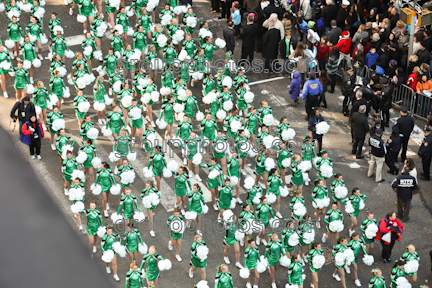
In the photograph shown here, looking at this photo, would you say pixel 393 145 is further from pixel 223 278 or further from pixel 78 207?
pixel 78 207

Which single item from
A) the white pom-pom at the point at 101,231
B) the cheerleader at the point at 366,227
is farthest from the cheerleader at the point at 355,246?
the white pom-pom at the point at 101,231

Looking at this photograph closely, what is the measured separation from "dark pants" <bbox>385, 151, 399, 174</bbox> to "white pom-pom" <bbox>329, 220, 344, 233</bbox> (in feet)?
11.3

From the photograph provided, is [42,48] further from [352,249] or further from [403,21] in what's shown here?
[352,249]

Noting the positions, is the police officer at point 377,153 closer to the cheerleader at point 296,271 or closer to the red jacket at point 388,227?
the red jacket at point 388,227

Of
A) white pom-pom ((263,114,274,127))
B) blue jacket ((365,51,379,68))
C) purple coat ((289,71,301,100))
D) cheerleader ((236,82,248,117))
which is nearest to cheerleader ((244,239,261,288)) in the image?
white pom-pom ((263,114,274,127))

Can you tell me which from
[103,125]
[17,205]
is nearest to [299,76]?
[103,125]

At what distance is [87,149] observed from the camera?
20031 mm

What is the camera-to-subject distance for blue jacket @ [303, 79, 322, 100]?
2253 cm

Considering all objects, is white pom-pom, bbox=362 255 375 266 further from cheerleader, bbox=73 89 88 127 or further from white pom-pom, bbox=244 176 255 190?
cheerleader, bbox=73 89 88 127

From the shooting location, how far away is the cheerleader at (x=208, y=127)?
2084cm

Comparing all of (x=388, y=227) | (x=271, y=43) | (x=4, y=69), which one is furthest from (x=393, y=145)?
(x=4, y=69)

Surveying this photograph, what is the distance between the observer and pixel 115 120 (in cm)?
2116

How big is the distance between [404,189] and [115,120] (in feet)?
27.0

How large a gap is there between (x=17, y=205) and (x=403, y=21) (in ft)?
42.2
